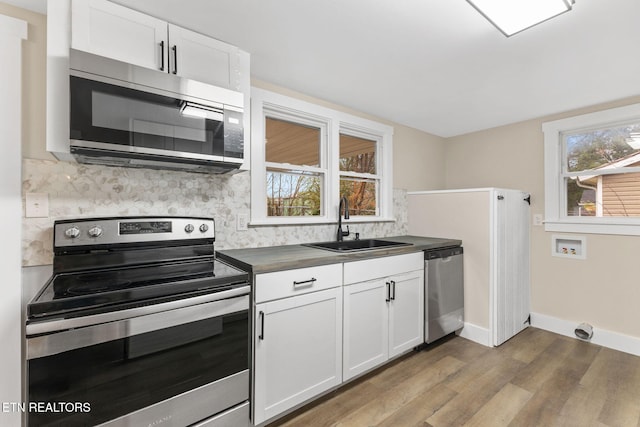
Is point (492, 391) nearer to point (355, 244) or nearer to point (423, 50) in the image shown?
point (355, 244)

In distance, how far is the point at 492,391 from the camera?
2.04 m

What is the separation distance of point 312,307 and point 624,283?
2.90 meters

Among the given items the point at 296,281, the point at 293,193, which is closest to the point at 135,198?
the point at 296,281

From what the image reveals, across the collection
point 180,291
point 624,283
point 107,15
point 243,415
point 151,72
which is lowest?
point 243,415

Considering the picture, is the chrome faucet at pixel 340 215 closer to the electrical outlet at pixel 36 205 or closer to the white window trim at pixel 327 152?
the white window trim at pixel 327 152

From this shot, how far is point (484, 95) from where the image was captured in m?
2.60

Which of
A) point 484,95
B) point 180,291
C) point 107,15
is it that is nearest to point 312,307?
point 180,291

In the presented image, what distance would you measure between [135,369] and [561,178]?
3.88m

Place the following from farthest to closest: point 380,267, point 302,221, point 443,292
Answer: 1. point 443,292
2. point 302,221
3. point 380,267

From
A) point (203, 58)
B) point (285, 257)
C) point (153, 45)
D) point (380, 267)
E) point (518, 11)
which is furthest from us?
point (380, 267)

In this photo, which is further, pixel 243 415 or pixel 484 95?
pixel 484 95

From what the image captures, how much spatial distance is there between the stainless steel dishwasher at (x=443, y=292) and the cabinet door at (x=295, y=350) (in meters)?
1.03

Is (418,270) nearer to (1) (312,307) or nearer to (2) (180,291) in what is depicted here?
(1) (312,307)

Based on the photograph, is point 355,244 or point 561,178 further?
point 561,178
